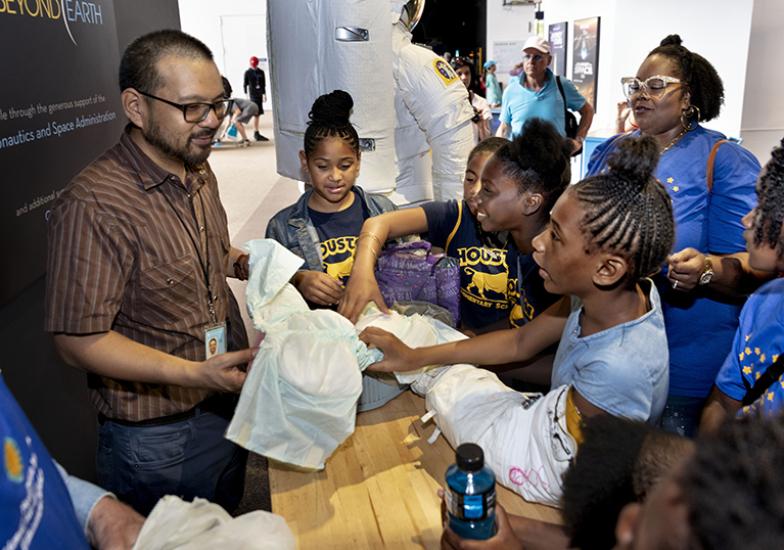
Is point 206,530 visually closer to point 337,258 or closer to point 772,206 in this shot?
point 337,258

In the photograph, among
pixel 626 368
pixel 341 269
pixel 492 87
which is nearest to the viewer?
pixel 626 368

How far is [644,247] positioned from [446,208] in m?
0.92

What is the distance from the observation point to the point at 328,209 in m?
2.29

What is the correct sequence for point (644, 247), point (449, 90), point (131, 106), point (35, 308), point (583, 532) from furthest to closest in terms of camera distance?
point (449, 90) < point (35, 308) < point (131, 106) < point (644, 247) < point (583, 532)

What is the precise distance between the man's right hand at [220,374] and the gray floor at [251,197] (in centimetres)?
136

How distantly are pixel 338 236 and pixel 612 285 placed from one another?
112 centimetres

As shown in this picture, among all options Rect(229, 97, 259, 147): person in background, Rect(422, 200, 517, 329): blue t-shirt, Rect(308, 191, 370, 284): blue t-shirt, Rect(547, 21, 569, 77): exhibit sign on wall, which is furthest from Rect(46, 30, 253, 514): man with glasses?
Rect(229, 97, 259, 147): person in background

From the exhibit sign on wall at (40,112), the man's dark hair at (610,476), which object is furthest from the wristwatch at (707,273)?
the exhibit sign on wall at (40,112)

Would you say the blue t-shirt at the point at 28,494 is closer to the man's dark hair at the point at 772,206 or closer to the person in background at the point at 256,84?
the man's dark hair at the point at 772,206

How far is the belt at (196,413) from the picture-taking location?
1.67 meters

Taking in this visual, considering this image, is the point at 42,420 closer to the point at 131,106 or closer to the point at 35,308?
the point at 35,308

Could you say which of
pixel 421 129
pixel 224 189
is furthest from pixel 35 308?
pixel 224 189

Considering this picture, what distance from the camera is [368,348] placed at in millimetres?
1682

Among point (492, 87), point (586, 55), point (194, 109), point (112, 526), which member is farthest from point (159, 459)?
point (492, 87)
